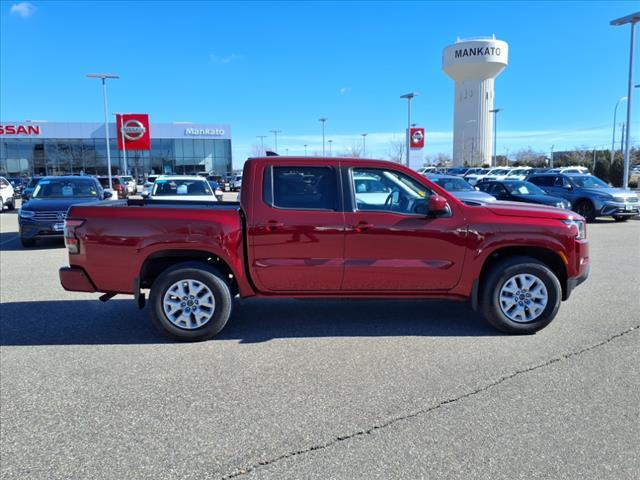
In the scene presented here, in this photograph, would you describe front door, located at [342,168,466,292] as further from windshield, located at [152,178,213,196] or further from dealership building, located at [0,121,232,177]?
dealership building, located at [0,121,232,177]

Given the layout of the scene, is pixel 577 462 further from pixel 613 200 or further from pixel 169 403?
pixel 613 200

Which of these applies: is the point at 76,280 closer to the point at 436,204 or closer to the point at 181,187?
the point at 436,204

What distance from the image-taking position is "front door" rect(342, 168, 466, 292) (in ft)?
16.6

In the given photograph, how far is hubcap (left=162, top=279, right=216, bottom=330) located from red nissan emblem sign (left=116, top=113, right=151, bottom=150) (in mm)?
44635

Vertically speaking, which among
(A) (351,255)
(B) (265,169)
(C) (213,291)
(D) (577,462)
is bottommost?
(D) (577,462)

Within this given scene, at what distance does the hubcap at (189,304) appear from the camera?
5059 millimetres

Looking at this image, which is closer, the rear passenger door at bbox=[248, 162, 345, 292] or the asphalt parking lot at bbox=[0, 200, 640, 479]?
the asphalt parking lot at bbox=[0, 200, 640, 479]

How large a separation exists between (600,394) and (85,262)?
4.76 meters

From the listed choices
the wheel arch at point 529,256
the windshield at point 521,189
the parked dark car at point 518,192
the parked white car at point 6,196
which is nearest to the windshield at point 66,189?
the wheel arch at point 529,256

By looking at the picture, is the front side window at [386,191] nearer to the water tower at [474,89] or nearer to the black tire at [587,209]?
the black tire at [587,209]

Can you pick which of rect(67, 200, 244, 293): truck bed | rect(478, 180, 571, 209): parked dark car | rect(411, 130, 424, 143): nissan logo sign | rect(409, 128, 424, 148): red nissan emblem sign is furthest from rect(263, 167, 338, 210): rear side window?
rect(411, 130, 424, 143): nissan logo sign

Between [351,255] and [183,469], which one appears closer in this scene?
[183,469]

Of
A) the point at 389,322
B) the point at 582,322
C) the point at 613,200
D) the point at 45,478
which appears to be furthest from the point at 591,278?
the point at 613,200

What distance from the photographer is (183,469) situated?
2.95 metres
